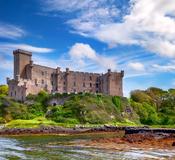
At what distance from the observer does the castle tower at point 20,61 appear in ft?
366

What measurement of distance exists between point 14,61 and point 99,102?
28.1m

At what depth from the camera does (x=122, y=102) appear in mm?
112562

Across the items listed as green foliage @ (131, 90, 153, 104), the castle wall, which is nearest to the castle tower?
the castle wall

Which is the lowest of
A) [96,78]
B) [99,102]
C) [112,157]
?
[112,157]

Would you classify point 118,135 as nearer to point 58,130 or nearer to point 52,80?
point 58,130

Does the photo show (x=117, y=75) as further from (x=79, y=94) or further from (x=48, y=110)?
(x=48, y=110)

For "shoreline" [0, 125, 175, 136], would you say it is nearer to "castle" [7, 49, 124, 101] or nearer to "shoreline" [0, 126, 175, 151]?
"shoreline" [0, 126, 175, 151]

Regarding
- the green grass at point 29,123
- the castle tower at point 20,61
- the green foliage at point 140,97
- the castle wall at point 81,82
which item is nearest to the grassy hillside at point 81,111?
the green grass at point 29,123

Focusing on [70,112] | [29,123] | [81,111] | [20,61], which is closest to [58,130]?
[29,123]

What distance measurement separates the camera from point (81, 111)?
97.6 metres

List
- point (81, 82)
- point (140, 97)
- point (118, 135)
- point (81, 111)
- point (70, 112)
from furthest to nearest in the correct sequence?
point (140, 97) < point (81, 82) < point (81, 111) < point (70, 112) < point (118, 135)

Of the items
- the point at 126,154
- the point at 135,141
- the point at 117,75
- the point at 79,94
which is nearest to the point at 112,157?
the point at 126,154

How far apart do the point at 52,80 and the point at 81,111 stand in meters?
23.1

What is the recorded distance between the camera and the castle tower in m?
112
